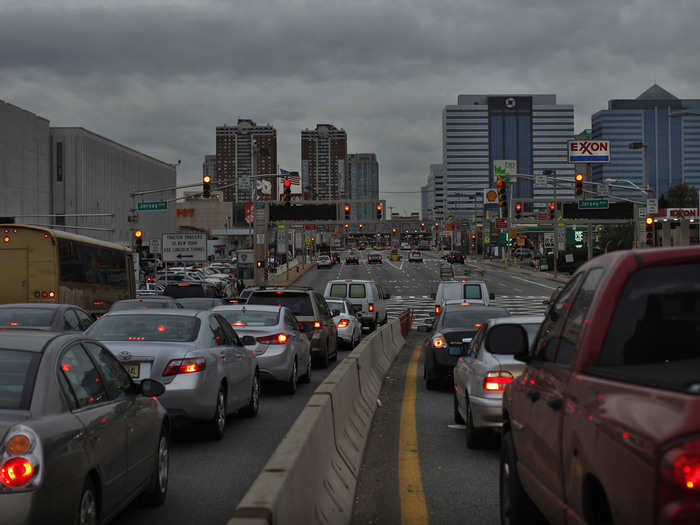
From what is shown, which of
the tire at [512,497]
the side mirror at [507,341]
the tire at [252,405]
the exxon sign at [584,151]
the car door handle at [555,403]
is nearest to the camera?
the car door handle at [555,403]

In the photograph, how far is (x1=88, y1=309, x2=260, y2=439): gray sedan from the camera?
10008mm

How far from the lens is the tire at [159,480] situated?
719 cm

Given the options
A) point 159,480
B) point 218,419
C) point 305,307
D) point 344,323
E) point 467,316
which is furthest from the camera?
point 344,323

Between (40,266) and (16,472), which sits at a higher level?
(40,266)

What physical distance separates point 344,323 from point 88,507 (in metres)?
20.8

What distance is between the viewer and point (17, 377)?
5.42 m

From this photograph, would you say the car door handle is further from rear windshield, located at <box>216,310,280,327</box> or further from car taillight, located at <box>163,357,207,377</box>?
rear windshield, located at <box>216,310,280,327</box>

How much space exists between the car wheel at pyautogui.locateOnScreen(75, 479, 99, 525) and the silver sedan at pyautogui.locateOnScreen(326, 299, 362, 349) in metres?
20.2

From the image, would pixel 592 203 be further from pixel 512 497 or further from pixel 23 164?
pixel 23 164

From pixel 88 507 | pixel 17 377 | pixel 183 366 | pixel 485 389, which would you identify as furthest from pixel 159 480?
pixel 485 389

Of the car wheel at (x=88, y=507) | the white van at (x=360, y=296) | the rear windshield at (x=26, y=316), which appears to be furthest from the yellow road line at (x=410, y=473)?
the white van at (x=360, y=296)

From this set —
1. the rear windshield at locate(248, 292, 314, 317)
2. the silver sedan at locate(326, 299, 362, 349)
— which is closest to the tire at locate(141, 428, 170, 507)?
the rear windshield at locate(248, 292, 314, 317)

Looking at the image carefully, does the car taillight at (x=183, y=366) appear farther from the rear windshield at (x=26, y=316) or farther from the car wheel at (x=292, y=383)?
the rear windshield at (x=26, y=316)

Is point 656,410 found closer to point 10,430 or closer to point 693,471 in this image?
point 693,471
